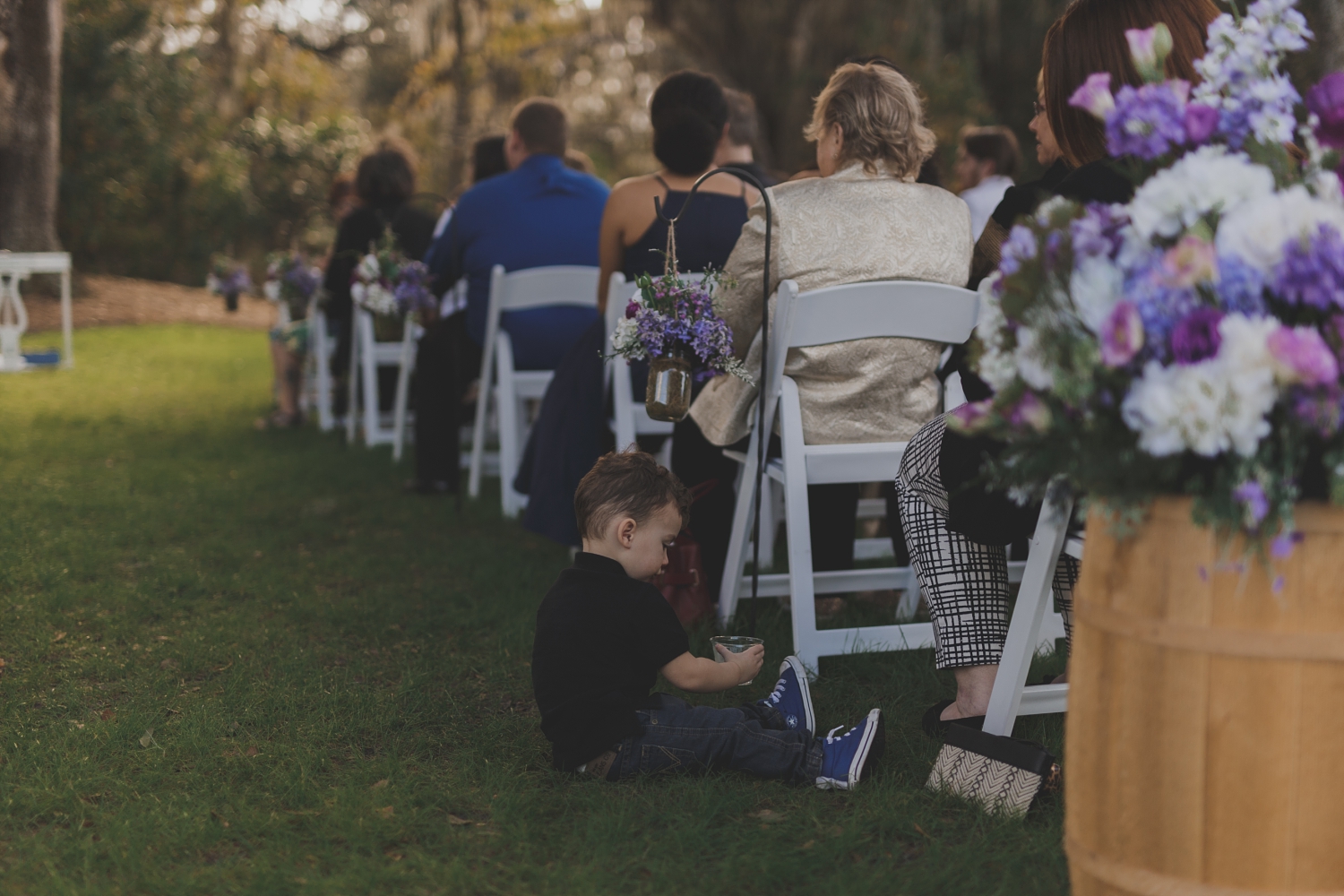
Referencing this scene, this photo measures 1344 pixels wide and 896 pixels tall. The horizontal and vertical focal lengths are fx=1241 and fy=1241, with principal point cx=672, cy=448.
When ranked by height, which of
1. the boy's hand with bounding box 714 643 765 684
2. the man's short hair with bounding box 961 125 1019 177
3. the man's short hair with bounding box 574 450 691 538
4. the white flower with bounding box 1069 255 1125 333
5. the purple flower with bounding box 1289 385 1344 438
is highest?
the man's short hair with bounding box 961 125 1019 177

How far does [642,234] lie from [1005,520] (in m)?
2.20

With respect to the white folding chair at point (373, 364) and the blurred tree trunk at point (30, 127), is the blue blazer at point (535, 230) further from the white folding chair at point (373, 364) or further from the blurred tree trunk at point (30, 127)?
the blurred tree trunk at point (30, 127)

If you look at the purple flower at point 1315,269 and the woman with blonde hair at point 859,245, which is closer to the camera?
the purple flower at point 1315,269

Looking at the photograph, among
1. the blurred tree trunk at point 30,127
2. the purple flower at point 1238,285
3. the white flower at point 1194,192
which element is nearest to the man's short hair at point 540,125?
the white flower at point 1194,192

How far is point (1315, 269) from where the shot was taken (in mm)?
1563

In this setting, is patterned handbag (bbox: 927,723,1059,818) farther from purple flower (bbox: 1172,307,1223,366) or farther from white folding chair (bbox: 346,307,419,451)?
→ white folding chair (bbox: 346,307,419,451)

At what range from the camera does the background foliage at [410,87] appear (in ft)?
48.1

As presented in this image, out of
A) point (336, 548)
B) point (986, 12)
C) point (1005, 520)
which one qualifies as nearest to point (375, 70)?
point (986, 12)

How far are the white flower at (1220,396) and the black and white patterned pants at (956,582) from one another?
123cm

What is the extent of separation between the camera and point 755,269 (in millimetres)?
3439

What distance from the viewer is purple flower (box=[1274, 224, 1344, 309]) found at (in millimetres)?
1563

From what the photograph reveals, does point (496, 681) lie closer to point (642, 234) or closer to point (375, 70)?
point (642, 234)

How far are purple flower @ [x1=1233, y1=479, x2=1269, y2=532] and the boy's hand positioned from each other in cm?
140

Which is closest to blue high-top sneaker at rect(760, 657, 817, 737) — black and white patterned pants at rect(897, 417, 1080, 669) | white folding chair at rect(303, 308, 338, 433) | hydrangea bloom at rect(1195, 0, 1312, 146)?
black and white patterned pants at rect(897, 417, 1080, 669)
